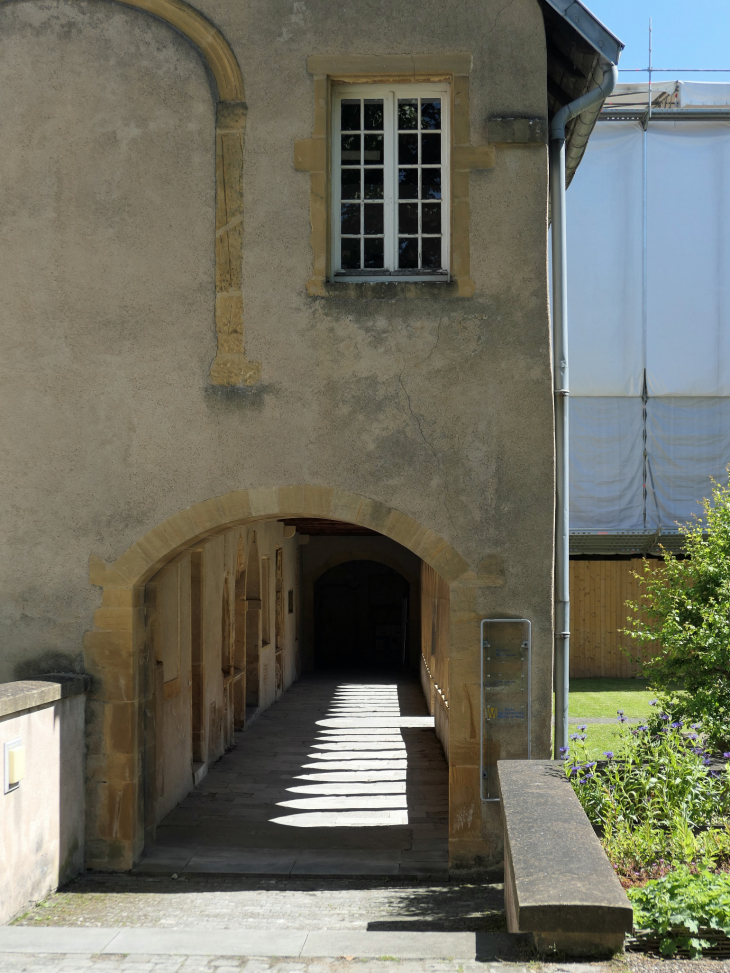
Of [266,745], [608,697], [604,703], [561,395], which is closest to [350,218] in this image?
[561,395]

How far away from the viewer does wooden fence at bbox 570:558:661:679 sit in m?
19.5

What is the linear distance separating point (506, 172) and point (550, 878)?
4863 mm

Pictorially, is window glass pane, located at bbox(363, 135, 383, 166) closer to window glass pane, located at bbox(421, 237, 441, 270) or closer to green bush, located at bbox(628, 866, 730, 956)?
window glass pane, located at bbox(421, 237, 441, 270)

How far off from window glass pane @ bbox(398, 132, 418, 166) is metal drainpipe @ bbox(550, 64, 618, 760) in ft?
3.40

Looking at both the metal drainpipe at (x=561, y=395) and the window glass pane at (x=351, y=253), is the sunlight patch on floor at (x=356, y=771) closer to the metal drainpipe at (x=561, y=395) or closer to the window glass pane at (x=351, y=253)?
the metal drainpipe at (x=561, y=395)

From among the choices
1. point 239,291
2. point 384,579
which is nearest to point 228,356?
point 239,291

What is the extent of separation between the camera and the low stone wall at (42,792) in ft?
18.8

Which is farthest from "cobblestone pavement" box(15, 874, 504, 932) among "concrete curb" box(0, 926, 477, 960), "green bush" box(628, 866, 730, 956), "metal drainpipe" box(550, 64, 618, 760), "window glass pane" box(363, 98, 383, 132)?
"window glass pane" box(363, 98, 383, 132)

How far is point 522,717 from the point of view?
6805 millimetres

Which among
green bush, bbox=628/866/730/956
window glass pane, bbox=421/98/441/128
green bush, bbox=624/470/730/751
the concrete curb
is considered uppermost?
window glass pane, bbox=421/98/441/128

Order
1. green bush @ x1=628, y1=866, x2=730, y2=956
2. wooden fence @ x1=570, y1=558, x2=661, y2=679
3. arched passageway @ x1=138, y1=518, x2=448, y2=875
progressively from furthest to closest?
wooden fence @ x1=570, y1=558, x2=661, y2=679
arched passageway @ x1=138, y1=518, x2=448, y2=875
green bush @ x1=628, y1=866, x2=730, y2=956

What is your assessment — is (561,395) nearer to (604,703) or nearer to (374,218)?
(374,218)

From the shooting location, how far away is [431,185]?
23.8 feet

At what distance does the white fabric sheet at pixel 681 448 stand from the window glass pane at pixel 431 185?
43.0ft
